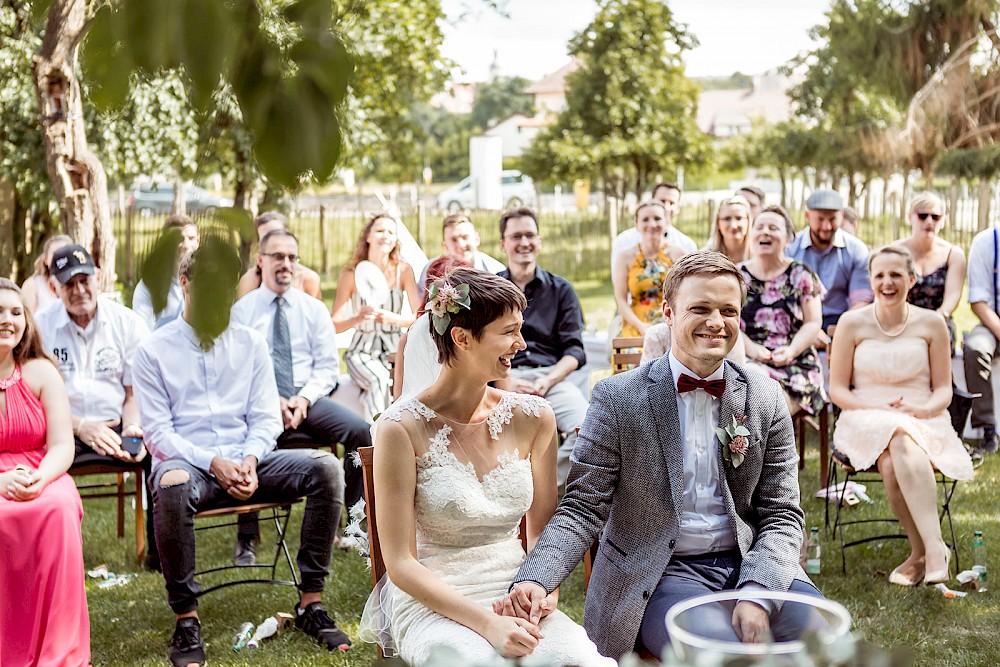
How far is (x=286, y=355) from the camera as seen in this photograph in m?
5.35

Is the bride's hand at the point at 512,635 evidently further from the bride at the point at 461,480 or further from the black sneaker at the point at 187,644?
the black sneaker at the point at 187,644

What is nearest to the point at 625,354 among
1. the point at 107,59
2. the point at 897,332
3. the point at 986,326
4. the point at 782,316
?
the point at 782,316

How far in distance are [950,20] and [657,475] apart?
35.2 feet

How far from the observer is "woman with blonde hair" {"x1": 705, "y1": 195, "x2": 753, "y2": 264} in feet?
20.4

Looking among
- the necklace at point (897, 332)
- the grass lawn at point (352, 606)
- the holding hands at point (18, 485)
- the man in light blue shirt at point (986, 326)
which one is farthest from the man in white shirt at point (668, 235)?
the holding hands at point (18, 485)

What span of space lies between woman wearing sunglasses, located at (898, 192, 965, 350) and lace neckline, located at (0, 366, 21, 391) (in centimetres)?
496

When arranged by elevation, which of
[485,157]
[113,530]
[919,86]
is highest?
[919,86]

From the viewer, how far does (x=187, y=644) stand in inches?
157

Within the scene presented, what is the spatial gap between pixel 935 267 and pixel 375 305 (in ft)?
11.1

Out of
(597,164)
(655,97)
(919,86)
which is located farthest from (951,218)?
(597,164)

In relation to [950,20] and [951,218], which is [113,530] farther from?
[951,218]

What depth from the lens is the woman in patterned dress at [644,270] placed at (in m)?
6.52

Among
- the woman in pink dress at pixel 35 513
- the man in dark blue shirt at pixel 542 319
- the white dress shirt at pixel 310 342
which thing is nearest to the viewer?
the woman in pink dress at pixel 35 513

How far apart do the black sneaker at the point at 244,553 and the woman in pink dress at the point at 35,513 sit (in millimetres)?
1078
